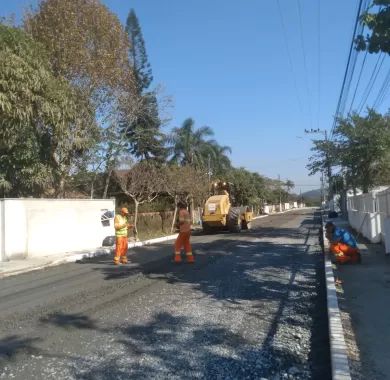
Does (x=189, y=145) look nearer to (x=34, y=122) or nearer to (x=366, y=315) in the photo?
(x=34, y=122)

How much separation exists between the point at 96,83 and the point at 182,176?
37.5ft

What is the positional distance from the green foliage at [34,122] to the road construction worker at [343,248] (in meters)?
9.88

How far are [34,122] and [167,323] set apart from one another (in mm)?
16696

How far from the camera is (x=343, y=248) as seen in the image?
1474cm

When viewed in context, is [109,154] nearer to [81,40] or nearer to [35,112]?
[81,40]

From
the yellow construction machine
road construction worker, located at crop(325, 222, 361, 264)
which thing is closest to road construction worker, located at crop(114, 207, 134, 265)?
road construction worker, located at crop(325, 222, 361, 264)

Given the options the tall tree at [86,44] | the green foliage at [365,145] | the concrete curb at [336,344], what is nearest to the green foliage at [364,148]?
the green foliage at [365,145]

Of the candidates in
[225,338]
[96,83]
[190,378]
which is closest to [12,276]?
[225,338]

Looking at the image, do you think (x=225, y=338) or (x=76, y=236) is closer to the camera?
(x=225, y=338)

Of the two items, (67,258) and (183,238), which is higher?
(183,238)

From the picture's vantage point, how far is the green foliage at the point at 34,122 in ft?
54.5

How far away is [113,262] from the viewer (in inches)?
651

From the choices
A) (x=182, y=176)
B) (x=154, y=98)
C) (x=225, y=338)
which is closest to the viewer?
(x=225, y=338)

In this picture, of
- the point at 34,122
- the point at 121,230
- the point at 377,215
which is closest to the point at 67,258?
the point at 121,230
